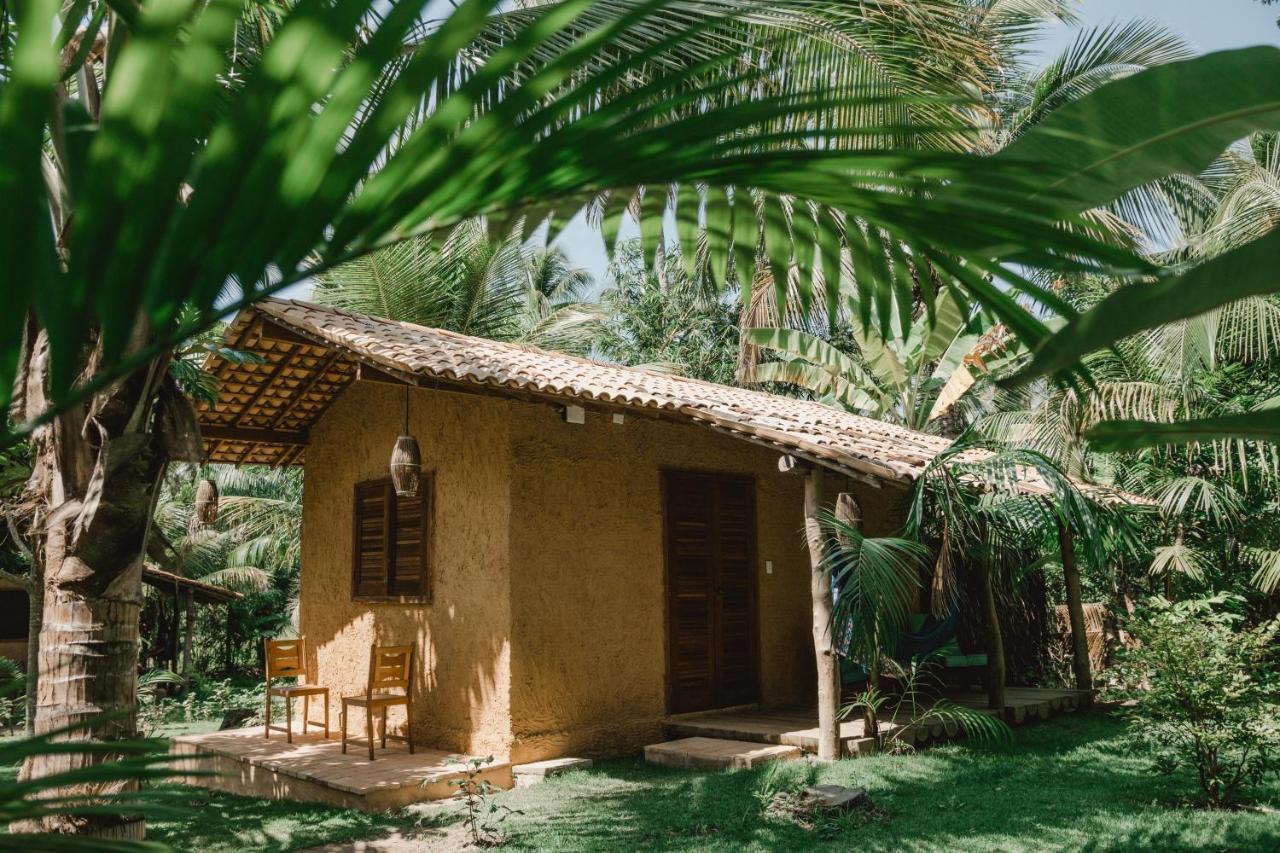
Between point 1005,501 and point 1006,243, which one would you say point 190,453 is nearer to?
point 1006,243

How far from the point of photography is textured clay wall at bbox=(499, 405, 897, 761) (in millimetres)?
8141

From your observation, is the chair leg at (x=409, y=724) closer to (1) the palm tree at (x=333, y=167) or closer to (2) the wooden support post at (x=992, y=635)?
(2) the wooden support post at (x=992, y=635)

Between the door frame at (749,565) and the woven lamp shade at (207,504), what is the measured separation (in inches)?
166

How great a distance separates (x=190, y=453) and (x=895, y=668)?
252 inches

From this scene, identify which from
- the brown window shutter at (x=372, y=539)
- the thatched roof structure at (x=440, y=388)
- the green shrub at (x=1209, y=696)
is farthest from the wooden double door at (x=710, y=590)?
the green shrub at (x=1209, y=696)

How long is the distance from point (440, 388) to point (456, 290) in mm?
8159

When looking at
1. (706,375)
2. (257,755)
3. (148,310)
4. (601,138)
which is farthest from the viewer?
(706,375)

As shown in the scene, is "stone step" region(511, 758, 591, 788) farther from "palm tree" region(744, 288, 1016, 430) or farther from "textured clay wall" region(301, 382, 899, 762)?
"palm tree" region(744, 288, 1016, 430)

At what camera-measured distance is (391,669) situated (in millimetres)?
8195

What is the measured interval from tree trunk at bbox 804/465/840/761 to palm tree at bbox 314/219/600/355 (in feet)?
20.5

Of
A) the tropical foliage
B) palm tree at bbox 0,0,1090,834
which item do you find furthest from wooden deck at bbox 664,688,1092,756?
the tropical foliage

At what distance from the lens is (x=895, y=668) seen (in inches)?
340

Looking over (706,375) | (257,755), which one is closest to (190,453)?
(257,755)

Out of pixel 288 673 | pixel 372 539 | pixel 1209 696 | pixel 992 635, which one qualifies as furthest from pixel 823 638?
pixel 288 673
